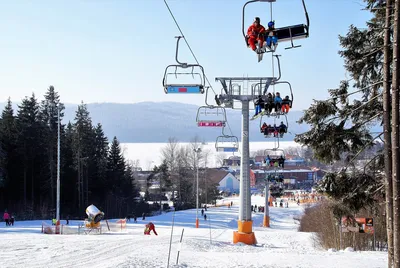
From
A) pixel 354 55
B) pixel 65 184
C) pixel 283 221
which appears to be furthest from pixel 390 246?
pixel 65 184

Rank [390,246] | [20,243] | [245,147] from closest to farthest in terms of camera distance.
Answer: [390,246], [20,243], [245,147]

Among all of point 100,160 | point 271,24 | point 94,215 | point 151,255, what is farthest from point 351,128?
point 100,160

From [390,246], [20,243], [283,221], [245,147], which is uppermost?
[245,147]

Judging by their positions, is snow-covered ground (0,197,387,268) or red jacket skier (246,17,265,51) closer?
red jacket skier (246,17,265,51)

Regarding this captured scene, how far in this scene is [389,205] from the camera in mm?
10914

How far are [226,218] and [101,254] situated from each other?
39.2 meters

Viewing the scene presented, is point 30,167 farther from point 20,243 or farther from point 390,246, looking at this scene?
point 390,246

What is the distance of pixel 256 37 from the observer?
9859mm

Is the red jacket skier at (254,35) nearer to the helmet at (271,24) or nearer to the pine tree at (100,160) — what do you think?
the helmet at (271,24)

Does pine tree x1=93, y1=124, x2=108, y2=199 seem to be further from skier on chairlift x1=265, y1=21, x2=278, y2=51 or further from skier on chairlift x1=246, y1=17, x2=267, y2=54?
skier on chairlift x1=265, y1=21, x2=278, y2=51

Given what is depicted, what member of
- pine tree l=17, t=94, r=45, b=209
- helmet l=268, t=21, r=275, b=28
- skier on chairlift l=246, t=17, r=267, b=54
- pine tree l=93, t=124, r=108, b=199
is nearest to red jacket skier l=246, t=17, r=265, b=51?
skier on chairlift l=246, t=17, r=267, b=54

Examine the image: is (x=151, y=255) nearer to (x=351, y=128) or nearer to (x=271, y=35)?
(x=351, y=128)

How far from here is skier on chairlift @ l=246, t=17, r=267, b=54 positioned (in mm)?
9758

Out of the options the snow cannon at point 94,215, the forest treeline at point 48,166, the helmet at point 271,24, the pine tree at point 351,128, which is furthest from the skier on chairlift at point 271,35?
the forest treeline at point 48,166
